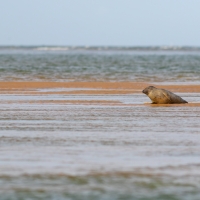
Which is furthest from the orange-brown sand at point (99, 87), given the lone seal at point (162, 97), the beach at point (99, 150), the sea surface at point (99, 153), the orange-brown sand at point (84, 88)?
the sea surface at point (99, 153)

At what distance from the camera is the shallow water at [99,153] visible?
331 inches

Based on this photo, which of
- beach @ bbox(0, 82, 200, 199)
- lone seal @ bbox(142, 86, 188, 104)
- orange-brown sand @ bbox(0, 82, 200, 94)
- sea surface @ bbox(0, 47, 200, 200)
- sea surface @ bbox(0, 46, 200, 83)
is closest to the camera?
sea surface @ bbox(0, 47, 200, 200)

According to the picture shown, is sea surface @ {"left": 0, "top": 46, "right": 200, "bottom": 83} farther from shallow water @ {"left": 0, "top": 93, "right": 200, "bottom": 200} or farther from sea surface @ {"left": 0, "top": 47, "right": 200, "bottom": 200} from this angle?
shallow water @ {"left": 0, "top": 93, "right": 200, "bottom": 200}

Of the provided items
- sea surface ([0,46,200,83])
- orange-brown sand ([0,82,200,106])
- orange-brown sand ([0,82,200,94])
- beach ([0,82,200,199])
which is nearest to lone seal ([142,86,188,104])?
beach ([0,82,200,199])

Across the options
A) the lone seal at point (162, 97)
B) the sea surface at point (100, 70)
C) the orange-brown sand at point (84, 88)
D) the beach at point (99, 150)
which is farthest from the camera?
the sea surface at point (100, 70)

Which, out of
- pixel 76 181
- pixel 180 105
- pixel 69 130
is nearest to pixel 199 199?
pixel 76 181

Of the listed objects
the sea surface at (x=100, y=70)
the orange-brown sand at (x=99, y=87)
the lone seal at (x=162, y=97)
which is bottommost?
the sea surface at (x=100, y=70)

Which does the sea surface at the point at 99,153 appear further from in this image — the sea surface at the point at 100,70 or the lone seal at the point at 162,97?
the sea surface at the point at 100,70

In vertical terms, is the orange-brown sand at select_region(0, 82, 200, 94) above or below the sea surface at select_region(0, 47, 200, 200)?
below

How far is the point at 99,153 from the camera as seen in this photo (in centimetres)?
1078

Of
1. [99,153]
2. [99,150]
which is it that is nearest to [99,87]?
[99,150]

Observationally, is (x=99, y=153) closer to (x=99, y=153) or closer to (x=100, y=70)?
(x=99, y=153)

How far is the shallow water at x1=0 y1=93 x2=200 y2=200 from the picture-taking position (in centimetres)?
841

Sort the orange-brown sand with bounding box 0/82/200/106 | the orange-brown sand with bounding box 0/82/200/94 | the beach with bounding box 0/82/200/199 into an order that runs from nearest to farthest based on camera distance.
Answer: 1. the beach with bounding box 0/82/200/199
2. the orange-brown sand with bounding box 0/82/200/106
3. the orange-brown sand with bounding box 0/82/200/94
